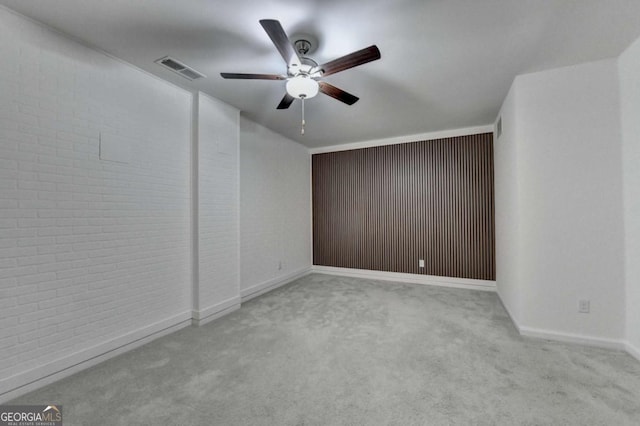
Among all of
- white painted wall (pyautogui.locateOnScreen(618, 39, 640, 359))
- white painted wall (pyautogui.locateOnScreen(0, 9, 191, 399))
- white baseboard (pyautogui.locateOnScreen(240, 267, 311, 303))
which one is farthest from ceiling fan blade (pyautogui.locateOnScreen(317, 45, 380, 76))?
white baseboard (pyautogui.locateOnScreen(240, 267, 311, 303))

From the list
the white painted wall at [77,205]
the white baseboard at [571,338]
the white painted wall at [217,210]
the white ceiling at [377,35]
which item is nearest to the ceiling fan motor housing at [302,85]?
the white ceiling at [377,35]

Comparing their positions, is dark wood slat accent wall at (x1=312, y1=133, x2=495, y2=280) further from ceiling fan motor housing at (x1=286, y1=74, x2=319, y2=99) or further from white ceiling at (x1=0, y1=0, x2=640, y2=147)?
ceiling fan motor housing at (x1=286, y1=74, x2=319, y2=99)

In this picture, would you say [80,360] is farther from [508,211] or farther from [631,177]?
[631,177]

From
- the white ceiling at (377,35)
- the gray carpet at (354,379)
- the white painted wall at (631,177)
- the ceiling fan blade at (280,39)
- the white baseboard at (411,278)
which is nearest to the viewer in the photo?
the ceiling fan blade at (280,39)

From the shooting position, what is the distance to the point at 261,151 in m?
4.39

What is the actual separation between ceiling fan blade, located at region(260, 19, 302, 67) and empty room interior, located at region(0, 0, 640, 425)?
13 mm

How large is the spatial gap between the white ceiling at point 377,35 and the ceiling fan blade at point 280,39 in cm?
29

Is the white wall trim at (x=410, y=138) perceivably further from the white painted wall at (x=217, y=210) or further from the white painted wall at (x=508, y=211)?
the white painted wall at (x=217, y=210)

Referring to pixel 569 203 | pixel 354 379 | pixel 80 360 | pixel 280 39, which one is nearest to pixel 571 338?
pixel 569 203

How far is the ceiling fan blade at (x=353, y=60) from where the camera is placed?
1.76 m

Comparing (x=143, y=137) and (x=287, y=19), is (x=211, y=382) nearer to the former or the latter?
(x=143, y=137)

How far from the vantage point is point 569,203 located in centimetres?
260

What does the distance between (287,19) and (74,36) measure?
5.89ft

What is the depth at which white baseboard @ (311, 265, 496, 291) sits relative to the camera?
4.38m
